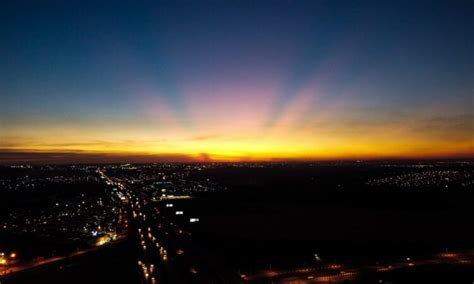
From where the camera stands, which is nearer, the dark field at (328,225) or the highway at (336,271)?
the highway at (336,271)

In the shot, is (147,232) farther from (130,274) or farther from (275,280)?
(275,280)

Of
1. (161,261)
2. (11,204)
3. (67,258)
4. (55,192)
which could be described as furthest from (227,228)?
(55,192)

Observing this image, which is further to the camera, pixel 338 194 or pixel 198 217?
pixel 338 194

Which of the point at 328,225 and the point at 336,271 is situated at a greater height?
the point at 328,225

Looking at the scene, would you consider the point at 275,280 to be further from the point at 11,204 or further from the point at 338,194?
the point at 11,204

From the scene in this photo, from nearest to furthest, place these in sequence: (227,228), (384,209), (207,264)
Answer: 1. (207,264)
2. (227,228)
3. (384,209)

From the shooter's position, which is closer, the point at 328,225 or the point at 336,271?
the point at 336,271

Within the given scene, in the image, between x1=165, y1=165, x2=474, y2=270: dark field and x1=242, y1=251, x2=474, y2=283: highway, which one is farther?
x1=165, y1=165, x2=474, y2=270: dark field

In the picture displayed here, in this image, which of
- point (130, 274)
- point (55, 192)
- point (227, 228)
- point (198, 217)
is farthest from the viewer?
point (55, 192)

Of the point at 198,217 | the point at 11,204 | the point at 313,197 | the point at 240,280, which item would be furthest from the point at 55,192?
the point at 240,280
